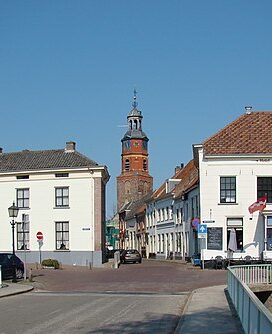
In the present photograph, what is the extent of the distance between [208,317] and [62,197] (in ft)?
117

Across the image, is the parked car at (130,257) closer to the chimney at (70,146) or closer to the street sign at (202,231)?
the chimney at (70,146)

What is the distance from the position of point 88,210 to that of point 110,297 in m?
27.3

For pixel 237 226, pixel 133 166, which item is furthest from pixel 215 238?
pixel 133 166

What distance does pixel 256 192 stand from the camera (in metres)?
44.0

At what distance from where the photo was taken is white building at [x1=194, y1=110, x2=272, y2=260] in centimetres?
4356

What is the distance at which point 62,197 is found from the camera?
50906 millimetres

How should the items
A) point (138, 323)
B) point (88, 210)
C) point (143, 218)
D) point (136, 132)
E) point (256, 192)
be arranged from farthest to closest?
point (136, 132)
point (143, 218)
point (88, 210)
point (256, 192)
point (138, 323)

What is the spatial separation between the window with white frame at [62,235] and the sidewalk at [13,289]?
2116 centimetres

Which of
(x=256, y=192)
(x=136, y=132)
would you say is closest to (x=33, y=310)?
(x=256, y=192)

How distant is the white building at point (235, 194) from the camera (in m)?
43.6

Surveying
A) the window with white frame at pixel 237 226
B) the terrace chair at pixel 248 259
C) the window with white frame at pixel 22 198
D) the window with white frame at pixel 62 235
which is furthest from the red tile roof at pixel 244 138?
the window with white frame at pixel 22 198

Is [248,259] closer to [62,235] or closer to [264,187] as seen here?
[264,187]

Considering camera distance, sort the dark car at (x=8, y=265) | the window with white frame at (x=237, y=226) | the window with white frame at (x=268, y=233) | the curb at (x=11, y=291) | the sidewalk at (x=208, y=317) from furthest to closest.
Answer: the window with white frame at (x=237, y=226) → the window with white frame at (x=268, y=233) → the dark car at (x=8, y=265) → the curb at (x=11, y=291) → the sidewalk at (x=208, y=317)

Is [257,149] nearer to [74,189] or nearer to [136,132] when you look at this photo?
[74,189]
